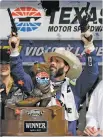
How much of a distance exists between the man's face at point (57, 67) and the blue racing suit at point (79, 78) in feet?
0.56

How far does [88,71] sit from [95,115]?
42cm

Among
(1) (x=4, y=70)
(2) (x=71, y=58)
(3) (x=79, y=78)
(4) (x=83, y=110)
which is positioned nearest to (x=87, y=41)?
(2) (x=71, y=58)

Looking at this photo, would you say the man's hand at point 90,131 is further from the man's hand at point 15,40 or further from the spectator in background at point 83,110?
the man's hand at point 15,40

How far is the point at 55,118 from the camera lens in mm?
4879

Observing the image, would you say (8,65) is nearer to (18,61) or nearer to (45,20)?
(18,61)

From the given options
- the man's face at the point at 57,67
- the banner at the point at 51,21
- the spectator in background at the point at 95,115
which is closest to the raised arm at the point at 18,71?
the banner at the point at 51,21

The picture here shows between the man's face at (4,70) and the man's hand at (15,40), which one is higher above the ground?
the man's hand at (15,40)

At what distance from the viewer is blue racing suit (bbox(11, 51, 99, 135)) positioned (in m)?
4.98

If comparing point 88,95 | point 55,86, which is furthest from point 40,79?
point 88,95

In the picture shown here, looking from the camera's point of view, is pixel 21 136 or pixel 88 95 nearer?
pixel 21 136

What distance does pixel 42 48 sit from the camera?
5.02 m

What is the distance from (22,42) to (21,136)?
2.93 ft

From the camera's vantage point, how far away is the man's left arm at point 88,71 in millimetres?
4992

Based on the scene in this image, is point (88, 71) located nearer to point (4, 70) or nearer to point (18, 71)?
point (18, 71)
